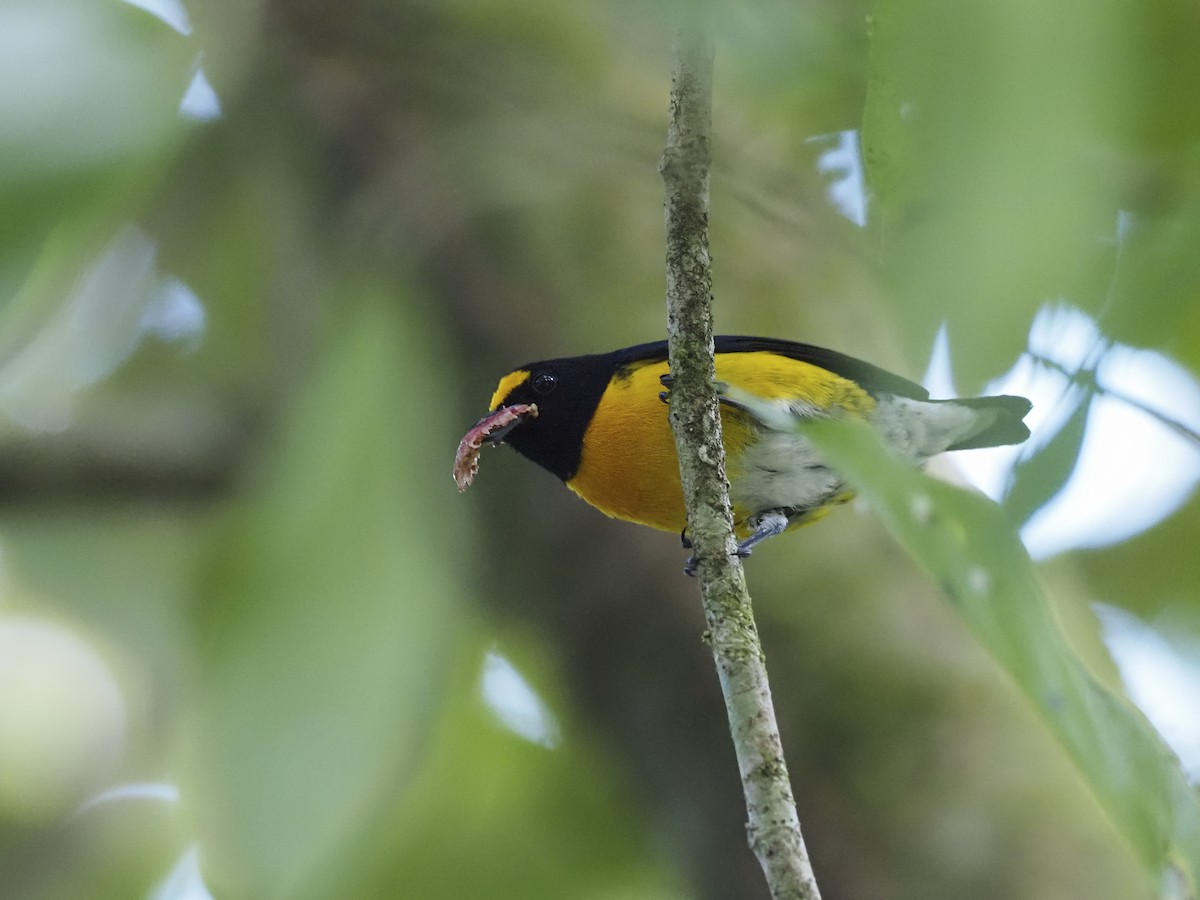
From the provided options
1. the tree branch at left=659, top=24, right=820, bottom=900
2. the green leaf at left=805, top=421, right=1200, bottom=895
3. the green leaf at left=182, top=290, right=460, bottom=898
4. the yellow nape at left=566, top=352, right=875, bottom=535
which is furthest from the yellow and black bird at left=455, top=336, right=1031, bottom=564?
the green leaf at left=805, top=421, right=1200, bottom=895

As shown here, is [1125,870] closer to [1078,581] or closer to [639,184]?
[1078,581]

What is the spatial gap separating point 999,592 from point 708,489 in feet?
2.94

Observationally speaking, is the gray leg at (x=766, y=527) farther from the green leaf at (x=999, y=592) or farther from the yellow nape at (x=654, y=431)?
the green leaf at (x=999, y=592)

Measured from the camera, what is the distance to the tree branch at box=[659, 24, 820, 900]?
3.47 ft

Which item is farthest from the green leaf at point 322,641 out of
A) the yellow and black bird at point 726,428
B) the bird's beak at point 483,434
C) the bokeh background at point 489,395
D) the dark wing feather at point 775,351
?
the dark wing feather at point 775,351

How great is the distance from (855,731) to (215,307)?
77.9 inches

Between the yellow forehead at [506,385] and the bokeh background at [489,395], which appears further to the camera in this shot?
the yellow forehead at [506,385]

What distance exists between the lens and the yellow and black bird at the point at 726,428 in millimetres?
2678

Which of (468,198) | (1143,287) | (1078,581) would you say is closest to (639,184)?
(468,198)

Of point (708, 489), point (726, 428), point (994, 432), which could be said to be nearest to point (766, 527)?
point (726, 428)

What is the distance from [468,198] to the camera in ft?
8.28

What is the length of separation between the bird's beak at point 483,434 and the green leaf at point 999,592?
1770 mm

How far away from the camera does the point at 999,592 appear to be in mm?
605

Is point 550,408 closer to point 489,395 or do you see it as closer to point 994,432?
point 489,395
